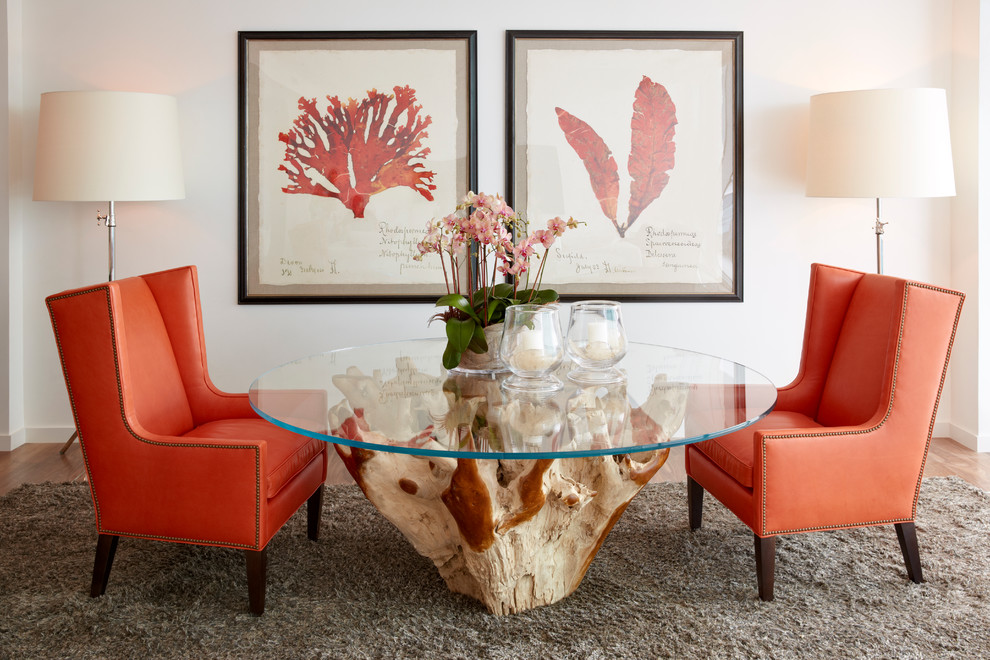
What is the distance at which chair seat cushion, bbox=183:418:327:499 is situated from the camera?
241 centimetres

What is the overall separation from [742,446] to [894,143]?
172 cm

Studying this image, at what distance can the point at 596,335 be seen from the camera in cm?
235

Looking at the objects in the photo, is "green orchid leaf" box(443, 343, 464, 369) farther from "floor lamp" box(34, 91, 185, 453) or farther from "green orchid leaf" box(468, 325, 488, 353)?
"floor lamp" box(34, 91, 185, 453)

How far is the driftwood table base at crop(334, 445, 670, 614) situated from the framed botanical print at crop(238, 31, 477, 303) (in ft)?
5.95

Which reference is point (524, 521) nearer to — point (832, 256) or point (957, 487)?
point (957, 487)

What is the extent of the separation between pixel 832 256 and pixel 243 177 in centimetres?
285

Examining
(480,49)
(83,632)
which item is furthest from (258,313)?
(83,632)

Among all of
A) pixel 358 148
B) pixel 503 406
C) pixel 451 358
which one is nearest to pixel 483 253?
pixel 451 358

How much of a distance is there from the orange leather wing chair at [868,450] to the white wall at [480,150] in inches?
56.6

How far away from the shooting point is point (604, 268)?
4.00 meters

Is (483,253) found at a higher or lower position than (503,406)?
higher

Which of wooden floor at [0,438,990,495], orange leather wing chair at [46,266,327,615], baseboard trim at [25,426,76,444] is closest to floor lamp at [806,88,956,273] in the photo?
wooden floor at [0,438,990,495]

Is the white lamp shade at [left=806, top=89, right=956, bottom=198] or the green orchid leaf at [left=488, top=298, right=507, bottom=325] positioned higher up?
the white lamp shade at [left=806, top=89, right=956, bottom=198]

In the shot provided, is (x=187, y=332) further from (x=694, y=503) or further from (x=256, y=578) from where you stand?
(x=694, y=503)
